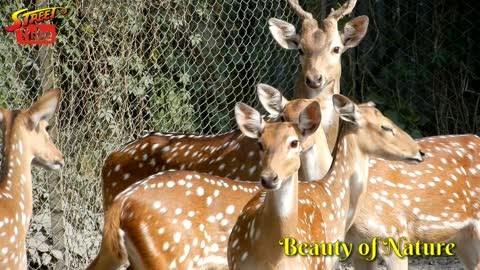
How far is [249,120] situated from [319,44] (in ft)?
7.42

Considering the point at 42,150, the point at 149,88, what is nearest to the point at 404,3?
the point at 149,88

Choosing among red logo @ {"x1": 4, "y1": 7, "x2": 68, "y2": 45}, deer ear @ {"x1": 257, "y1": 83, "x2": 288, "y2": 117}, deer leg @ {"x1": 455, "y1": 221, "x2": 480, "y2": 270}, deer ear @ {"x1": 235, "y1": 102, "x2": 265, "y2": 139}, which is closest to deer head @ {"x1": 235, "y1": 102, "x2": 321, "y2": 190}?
deer ear @ {"x1": 235, "y1": 102, "x2": 265, "y2": 139}

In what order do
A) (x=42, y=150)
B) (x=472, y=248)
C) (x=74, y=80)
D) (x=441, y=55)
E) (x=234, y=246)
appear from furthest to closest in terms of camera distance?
(x=441, y=55)
(x=74, y=80)
(x=472, y=248)
(x=42, y=150)
(x=234, y=246)

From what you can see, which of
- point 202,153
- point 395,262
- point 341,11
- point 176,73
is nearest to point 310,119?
point 395,262

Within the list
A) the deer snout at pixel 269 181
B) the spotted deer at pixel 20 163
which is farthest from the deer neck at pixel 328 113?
the deer snout at pixel 269 181

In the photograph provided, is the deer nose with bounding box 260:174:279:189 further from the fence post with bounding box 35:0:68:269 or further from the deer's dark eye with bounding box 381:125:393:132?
the fence post with bounding box 35:0:68:269

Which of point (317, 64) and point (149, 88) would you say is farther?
point (149, 88)

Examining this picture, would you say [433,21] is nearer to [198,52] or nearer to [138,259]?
[198,52]

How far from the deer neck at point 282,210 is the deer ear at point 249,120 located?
16.5 inches

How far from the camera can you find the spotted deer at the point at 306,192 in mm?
5648

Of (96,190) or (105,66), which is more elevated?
(105,66)

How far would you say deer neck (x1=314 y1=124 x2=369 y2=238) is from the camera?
654 cm

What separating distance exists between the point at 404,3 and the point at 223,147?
4065 millimetres

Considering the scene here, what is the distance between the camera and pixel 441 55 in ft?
35.5
